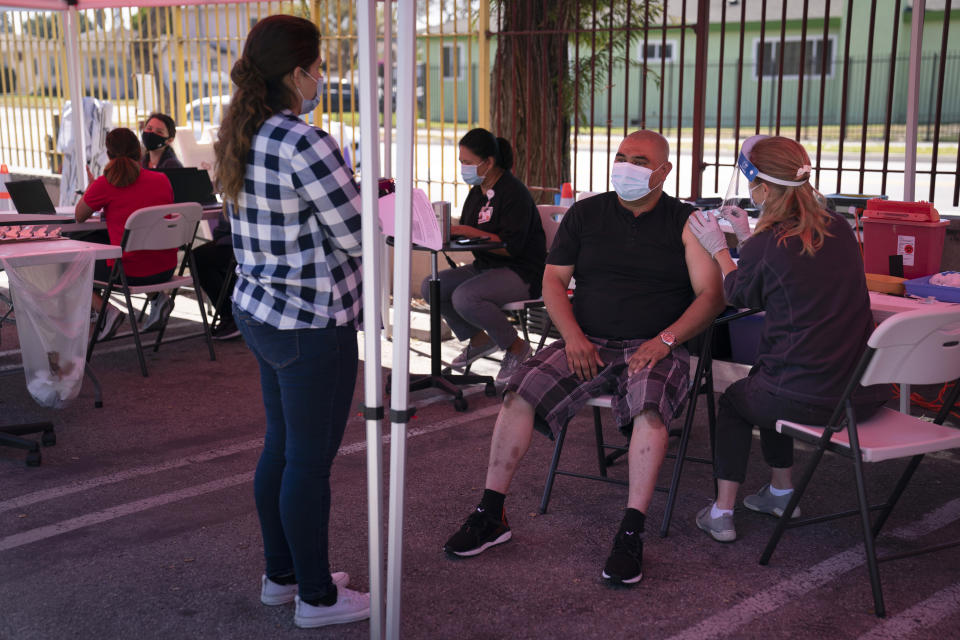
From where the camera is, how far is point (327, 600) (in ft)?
9.52

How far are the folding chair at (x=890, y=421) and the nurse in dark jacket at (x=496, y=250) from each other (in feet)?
7.68

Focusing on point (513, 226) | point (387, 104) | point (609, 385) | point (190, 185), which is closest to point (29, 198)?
point (190, 185)

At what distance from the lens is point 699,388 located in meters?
3.87

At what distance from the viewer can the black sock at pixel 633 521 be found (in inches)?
129

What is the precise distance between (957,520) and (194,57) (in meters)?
9.07

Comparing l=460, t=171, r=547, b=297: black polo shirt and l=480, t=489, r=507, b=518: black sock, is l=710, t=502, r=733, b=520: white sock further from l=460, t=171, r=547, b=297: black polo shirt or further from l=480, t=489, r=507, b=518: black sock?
l=460, t=171, r=547, b=297: black polo shirt

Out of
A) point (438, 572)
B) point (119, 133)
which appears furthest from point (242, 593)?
point (119, 133)

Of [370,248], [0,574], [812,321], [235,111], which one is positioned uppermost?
[235,111]

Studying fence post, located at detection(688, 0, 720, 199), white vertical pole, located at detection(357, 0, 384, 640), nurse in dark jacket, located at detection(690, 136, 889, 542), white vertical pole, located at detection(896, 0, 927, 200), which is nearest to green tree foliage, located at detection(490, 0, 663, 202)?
fence post, located at detection(688, 0, 720, 199)

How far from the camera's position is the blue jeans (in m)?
2.66

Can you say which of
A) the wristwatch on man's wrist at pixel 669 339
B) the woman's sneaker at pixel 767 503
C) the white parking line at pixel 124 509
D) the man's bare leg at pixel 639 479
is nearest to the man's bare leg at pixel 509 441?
the man's bare leg at pixel 639 479

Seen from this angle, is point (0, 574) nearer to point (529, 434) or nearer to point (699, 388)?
point (529, 434)

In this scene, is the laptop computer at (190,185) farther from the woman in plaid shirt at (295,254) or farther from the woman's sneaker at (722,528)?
the woman's sneaker at (722,528)

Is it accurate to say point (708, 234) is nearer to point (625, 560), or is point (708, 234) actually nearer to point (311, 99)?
point (625, 560)
